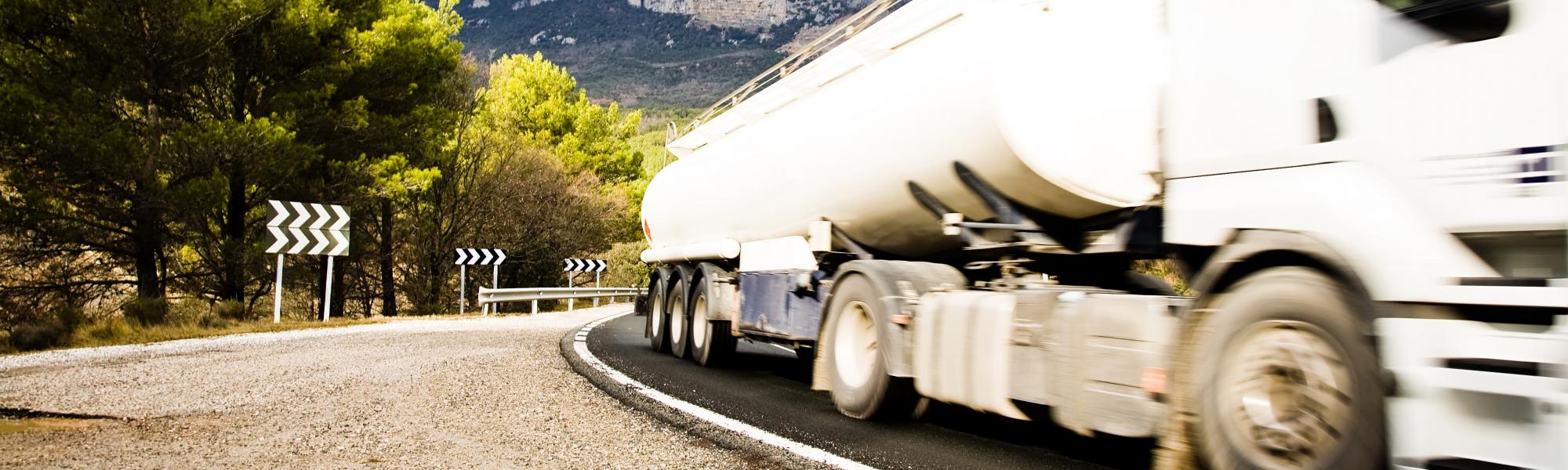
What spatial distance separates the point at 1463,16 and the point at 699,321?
870cm

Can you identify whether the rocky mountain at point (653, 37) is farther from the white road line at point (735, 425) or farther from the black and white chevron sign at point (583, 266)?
the white road line at point (735, 425)

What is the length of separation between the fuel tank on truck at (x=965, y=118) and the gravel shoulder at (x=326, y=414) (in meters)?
2.18

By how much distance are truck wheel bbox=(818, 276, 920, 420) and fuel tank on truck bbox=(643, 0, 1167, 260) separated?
72 cm

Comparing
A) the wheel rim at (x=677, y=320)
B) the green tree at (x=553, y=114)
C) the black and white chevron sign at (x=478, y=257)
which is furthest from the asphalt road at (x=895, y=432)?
the green tree at (x=553, y=114)

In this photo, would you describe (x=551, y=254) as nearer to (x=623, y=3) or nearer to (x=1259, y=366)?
(x=1259, y=366)

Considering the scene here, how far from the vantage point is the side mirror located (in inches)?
123

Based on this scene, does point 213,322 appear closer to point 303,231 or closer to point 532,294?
point 303,231

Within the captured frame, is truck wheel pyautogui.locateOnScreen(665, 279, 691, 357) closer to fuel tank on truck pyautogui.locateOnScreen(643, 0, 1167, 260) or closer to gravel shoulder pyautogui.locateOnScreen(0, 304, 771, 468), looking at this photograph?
gravel shoulder pyautogui.locateOnScreen(0, 304, 771, 468)

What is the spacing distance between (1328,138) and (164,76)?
840 inches

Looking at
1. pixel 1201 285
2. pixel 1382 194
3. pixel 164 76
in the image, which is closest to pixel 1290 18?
pixel 1382 194

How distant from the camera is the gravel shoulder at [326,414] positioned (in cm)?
504

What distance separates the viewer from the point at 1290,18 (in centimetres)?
381

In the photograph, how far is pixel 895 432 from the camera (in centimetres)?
621

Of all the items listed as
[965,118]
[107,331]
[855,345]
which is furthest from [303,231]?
[965,118]
